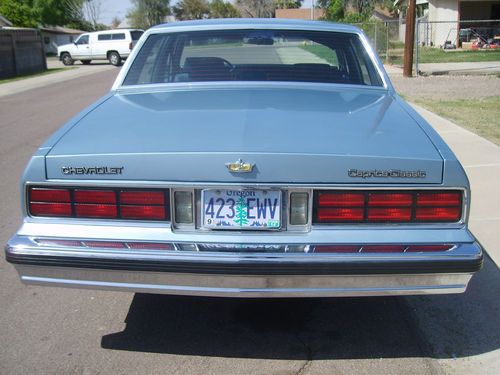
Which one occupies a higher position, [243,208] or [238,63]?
[238,63]

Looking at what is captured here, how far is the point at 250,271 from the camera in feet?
8.55

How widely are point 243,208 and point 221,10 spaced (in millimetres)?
84490

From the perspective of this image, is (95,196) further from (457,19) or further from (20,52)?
(457,19)

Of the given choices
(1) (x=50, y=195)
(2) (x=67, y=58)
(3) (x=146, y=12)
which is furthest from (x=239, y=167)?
(3) (x=146, y=12)

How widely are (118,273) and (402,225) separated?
138 centimetres

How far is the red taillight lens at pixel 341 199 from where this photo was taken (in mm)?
2670

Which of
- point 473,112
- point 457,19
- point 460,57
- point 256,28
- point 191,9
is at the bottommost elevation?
point 473,112

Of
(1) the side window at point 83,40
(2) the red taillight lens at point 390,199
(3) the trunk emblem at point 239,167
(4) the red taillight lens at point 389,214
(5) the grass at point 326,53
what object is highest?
(1) the side window at point 83,40

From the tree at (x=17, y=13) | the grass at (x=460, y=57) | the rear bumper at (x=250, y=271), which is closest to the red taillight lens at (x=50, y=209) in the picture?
the rear bumper at (x=250, y=271)

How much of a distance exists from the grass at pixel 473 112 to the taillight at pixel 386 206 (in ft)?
19.7

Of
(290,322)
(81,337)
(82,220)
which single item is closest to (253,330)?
(290,322)

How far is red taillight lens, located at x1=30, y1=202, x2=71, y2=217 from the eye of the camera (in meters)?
2.77

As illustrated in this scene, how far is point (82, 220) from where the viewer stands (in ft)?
9.09

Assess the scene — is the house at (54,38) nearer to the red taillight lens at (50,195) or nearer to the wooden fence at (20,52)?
the wooden fence at (20,52)
